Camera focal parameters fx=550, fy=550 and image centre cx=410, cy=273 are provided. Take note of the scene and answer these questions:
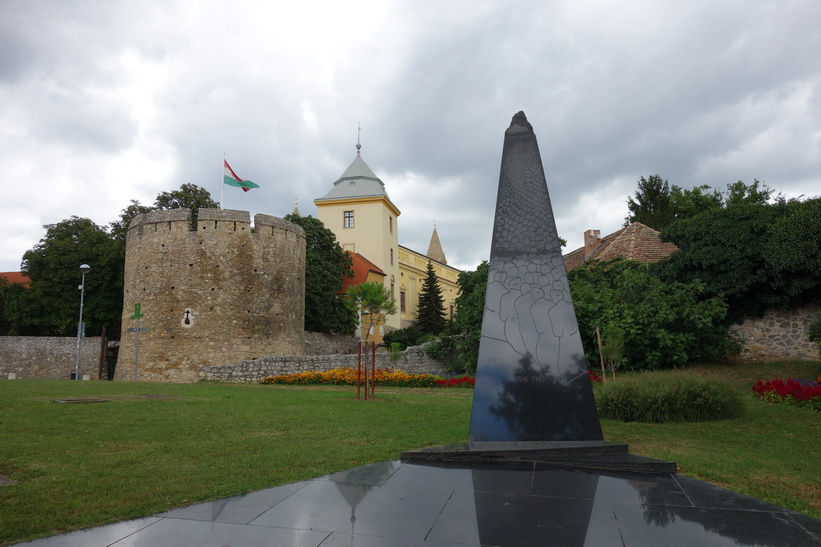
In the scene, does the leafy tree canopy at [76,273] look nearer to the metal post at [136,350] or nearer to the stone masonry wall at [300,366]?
the metal post at [136,350]

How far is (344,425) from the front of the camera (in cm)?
813

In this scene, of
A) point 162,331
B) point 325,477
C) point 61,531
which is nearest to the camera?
point 61,531

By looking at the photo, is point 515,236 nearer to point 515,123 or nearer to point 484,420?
point 515,123

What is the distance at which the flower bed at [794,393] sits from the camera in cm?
1033

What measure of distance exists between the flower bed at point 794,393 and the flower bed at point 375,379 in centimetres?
817

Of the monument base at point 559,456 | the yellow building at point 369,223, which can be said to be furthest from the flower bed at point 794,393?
the yellow building at point 369,223

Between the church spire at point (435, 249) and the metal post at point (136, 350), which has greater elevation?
the church spire at point (435, 249)

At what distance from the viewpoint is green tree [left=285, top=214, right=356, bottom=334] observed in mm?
32219

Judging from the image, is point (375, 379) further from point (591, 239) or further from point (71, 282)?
point (71, 282)

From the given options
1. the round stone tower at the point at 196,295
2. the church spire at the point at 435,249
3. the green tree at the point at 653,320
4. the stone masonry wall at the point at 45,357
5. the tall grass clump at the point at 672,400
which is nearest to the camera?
the tall grass clump at the point at 672,400

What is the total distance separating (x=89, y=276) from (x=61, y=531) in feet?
99.6

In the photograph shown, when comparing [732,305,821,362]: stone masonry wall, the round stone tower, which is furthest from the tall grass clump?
the round stone tower

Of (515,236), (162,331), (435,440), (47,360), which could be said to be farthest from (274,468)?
(47,360)

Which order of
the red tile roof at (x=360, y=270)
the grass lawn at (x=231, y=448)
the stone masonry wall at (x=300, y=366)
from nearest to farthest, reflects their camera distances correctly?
the grass lawn at (x=231, y=448) → the stone masonry wall at (x=300, y=366) → the red tile roof at (x=360, y=270)
